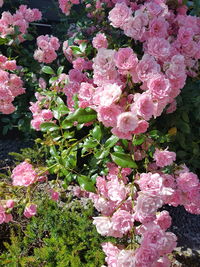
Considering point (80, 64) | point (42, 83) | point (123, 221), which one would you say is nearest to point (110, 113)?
point (123, 221)

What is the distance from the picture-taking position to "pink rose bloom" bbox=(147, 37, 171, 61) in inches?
66.1

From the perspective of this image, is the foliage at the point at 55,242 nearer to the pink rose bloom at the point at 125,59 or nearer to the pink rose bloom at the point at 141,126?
the pink rose bloom at the point at 141,126

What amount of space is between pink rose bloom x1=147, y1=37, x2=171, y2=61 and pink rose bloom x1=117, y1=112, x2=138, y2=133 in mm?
426

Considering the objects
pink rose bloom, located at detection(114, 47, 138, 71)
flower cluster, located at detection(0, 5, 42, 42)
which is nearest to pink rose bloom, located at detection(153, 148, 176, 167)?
pink rose bloom, located at detection(114, 47, 138, 71)

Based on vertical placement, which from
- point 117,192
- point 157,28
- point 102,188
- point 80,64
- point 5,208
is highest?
point 157,28

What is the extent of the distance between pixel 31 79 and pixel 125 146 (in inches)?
57.4

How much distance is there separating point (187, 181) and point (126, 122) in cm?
46

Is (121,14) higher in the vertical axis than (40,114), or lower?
higher

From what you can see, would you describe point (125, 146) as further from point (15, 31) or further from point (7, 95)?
point (15, 31)

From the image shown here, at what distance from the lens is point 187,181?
164cm

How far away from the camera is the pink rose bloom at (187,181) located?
64.1 inches

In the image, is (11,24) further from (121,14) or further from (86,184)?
(86,184)

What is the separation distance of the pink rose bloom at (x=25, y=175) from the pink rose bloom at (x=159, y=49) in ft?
2.64

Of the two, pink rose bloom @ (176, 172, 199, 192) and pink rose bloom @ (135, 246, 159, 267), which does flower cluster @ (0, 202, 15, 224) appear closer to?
pink rose bloom @ (135, 246, 159, 267)
